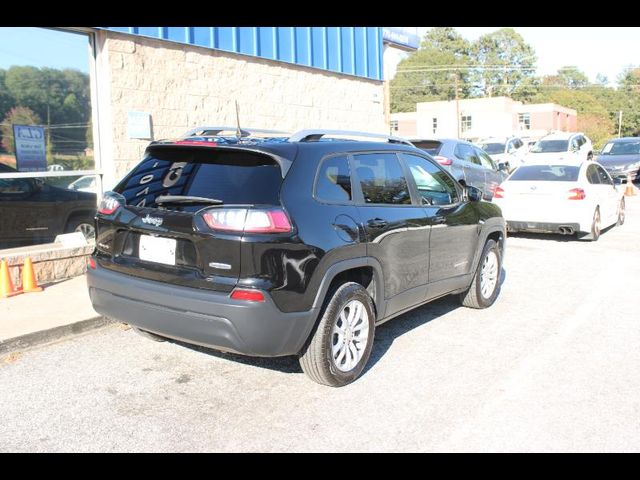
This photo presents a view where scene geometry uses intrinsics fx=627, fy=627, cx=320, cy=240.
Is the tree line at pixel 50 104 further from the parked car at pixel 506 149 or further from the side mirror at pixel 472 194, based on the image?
the parked car at pixel 506 149

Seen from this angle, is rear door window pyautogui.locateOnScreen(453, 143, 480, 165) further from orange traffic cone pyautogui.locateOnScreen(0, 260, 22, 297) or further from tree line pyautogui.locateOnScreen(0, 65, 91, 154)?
orange traffic cone pyautogui.locateOnScreen(0, 260, 22, 297)

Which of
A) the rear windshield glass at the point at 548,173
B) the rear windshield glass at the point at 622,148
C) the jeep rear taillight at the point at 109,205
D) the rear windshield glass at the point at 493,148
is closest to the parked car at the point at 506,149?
the rear windshield glass at the point at 493,148

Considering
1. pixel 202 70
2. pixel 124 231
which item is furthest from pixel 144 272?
pixel 202 70

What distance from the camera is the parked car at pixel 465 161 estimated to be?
12.4 meters

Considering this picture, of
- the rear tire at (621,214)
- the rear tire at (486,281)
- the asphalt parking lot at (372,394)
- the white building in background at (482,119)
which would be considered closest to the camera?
the asphalt parking lot at (372,394)

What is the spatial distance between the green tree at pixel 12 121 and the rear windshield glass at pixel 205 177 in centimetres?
348

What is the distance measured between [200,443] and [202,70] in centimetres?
713

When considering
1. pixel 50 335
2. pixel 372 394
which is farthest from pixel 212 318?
pixel 50 335

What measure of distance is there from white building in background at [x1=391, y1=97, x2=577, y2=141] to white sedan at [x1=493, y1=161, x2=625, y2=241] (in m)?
57.2

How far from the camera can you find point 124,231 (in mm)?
4359

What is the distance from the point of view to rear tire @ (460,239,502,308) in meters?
6.47

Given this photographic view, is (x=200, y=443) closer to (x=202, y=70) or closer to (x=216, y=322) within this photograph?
(x=216, y=322)

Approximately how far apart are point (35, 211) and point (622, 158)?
21.0 m

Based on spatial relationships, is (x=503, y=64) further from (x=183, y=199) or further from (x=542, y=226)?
(x=183, y=199)
